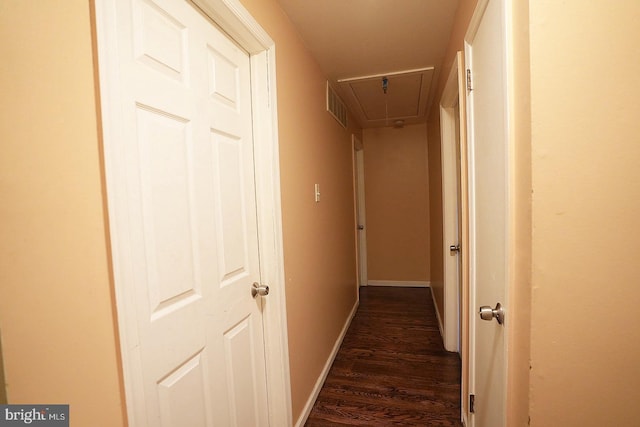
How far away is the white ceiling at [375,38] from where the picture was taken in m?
1.56

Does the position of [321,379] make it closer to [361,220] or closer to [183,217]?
[183,217]

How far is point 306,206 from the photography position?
1877 mm

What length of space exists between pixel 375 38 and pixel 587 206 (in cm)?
167

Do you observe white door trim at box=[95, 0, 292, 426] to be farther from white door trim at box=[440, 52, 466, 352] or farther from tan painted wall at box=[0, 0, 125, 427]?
white door trim at box=[440, 52, 466, 352]

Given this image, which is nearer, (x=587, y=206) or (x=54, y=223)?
(x=54, y=223)

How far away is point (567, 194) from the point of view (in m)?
0.71

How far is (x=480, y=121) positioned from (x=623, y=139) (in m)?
0.54

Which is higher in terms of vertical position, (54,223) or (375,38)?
(375,38)

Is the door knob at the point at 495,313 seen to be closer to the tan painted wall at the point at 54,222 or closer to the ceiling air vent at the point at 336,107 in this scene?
the tan painted wall at the point at 54,222

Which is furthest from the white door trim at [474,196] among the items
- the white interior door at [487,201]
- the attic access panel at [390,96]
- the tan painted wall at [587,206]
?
the attic access panel at [390,96]

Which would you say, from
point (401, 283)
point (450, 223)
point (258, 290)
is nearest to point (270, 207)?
point (258, 290)

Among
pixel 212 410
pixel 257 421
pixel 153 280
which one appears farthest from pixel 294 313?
pixel 153 280

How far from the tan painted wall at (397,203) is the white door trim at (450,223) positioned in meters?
1.84

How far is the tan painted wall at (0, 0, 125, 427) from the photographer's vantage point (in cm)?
49
